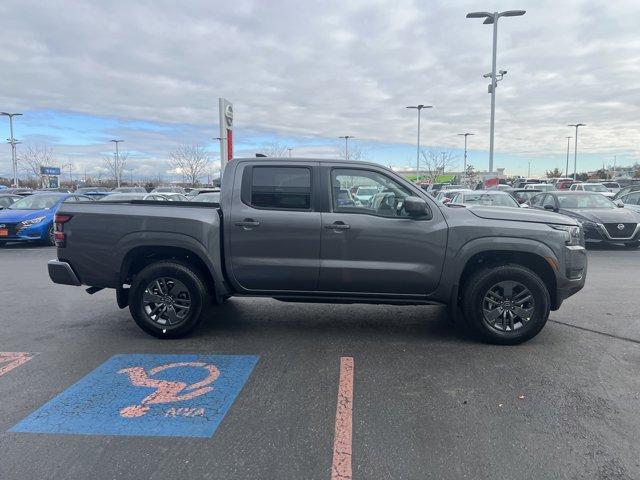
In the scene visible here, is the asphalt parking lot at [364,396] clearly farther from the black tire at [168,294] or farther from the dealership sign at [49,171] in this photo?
the dealership sign at [49,171]

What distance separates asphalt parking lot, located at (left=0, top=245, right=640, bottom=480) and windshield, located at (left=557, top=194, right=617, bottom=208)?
7.88 m

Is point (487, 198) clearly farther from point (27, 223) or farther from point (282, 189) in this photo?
point (27, 223)

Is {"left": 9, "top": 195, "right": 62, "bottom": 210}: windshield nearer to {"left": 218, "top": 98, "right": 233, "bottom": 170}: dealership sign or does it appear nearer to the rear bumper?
{"left": 218, "top": 98, "right": 233, "bottom": 170}: dealership sign

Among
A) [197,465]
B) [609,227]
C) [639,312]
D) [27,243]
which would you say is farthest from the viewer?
[27,243]

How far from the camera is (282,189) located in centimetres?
512

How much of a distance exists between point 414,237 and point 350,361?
1383 mm

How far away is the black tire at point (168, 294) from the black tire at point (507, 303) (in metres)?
2.78

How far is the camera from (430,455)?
9.94ft

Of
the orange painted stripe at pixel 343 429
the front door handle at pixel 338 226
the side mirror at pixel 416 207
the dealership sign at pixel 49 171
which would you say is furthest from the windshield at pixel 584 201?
the dealership sign at pixel 49 171

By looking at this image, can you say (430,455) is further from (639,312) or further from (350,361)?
(639,312)

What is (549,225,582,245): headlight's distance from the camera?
4.92 m

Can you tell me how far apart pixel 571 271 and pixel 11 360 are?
5.56m

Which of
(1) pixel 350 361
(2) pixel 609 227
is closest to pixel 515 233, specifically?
(1) pixel 350 361

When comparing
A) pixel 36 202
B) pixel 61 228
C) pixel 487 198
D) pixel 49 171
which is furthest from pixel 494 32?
pixel 49 171
